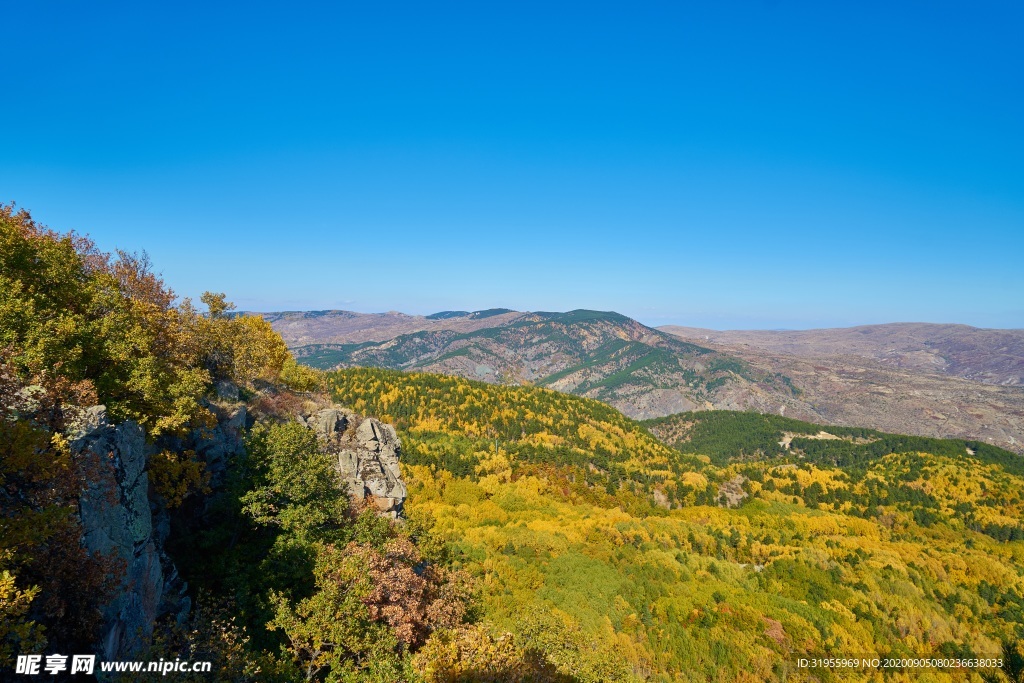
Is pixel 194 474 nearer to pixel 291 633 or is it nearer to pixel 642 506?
pixel 291 633

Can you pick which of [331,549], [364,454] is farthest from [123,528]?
[364,454]

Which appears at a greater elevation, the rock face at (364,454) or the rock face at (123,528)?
the rock face at (123,528)

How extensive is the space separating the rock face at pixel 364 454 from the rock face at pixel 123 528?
1935cm

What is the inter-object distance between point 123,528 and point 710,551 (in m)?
64.6

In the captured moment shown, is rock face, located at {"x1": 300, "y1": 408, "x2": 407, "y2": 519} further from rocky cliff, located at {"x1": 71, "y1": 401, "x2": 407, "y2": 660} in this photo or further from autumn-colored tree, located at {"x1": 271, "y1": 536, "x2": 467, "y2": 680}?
autumn-colored tree, located at {"x1": 271, "y1": 536, "x2": 467, "y2": 680}

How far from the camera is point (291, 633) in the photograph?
2048 cm

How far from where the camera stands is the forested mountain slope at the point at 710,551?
38031 millimetres

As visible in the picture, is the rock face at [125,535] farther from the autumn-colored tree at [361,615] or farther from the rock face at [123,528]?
the autumn-colored tree at [361,615]

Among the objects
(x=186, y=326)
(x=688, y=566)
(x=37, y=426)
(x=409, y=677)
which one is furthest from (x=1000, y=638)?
(x=186, y=326)

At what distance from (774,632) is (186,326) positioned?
60.3 m

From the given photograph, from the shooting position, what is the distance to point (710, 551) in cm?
6009

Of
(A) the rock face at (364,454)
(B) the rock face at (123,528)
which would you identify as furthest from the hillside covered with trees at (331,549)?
(A) the rock face at (364,454)

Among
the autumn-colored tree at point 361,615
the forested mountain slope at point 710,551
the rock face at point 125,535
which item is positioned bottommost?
the forested mountain slope at point 710,551

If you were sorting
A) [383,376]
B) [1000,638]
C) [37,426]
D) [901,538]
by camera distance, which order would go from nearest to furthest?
[37,426] → [1000,638] → [901,538] → [383,376]
